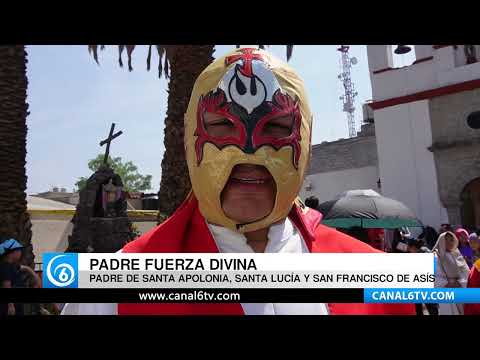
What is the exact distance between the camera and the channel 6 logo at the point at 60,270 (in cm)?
198

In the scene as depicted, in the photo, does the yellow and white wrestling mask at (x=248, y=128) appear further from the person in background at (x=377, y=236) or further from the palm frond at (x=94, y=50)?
the person in background at (x=377, y=236)

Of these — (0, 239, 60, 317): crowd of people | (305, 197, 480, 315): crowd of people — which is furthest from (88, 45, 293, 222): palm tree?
(0, 239, 60, 317): crowd of people

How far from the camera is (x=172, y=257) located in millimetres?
1963

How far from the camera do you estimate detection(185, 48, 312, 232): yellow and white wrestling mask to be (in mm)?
1887

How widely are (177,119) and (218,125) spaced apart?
3.08 m

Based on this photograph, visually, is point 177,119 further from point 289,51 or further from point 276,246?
point 276,246

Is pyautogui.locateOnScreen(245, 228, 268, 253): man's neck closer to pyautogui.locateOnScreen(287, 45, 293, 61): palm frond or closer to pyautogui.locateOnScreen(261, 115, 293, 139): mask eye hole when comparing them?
pyautogui.locateOnScreen(261, 115, 293, 139): mask eye hole
